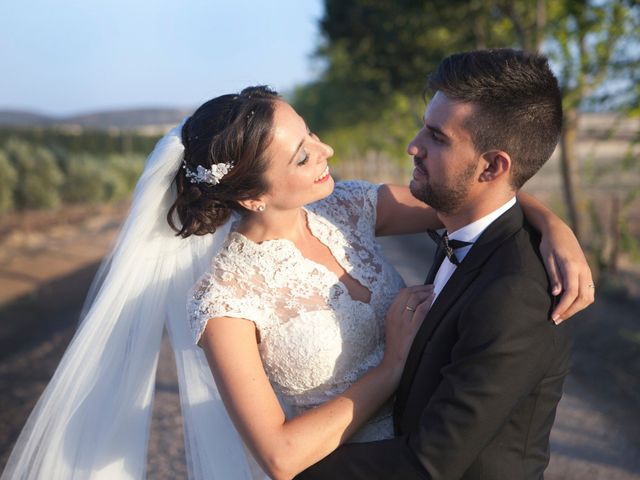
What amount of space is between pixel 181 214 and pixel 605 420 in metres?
4.56

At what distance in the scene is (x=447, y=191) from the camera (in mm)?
2248

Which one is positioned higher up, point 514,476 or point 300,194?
point 300,194

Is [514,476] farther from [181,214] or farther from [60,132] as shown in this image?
[60,132]

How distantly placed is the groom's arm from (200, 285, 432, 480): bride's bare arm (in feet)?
1.02

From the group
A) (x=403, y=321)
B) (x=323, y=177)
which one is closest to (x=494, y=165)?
(x=403, y=321)

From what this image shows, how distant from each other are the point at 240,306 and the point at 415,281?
9.19m

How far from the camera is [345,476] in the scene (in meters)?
2.15

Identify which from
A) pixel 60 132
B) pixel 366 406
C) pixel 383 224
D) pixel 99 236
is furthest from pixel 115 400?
pixel 60 132

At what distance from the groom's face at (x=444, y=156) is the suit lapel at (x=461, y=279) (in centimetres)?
16

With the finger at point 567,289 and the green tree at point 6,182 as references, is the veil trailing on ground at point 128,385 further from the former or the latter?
the green tree at point 6,182

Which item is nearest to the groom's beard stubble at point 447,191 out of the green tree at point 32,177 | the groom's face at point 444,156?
the groom's face at point 444,156

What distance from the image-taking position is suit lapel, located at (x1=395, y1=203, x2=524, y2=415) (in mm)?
2131

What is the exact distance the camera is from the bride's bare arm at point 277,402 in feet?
7.00

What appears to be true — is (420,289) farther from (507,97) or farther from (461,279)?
(507,97)
